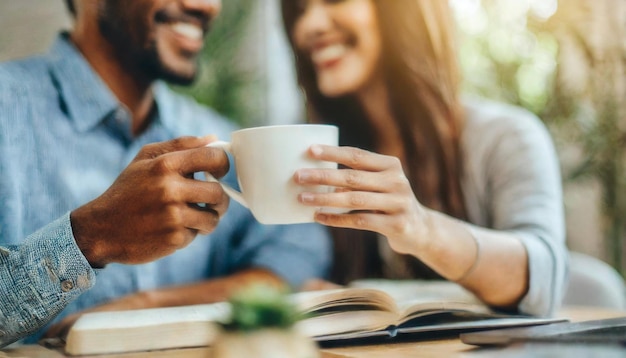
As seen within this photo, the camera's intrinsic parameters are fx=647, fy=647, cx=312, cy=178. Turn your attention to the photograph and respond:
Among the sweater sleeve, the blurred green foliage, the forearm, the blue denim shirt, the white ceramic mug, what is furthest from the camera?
the blurred green foliage

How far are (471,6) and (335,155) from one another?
4.53 feet

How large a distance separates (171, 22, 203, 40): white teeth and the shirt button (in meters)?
0.68

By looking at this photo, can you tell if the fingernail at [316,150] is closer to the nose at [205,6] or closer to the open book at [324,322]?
the open book at [324,322]

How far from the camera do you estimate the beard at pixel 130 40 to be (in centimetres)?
122

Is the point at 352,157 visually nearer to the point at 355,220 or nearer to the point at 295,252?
the point at 355,220

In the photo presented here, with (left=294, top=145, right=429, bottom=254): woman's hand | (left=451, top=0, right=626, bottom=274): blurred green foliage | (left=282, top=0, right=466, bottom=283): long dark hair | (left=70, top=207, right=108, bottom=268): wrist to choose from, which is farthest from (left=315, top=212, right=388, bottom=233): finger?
(left=451, top=0, right=626, bottom=274): blurred green foliage

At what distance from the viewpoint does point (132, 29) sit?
48.5 inches

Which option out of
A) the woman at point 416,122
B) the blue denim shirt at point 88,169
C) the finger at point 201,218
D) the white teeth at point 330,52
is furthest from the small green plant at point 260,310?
the white teeth at point 330,52

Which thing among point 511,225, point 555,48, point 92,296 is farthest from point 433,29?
point 92,296

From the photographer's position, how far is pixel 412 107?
1.40 metres

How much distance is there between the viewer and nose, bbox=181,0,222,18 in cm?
130

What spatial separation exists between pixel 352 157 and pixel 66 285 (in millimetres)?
350

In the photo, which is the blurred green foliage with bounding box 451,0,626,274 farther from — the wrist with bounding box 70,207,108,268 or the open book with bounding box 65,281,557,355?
the wrist with bounding box 70,207,108,268

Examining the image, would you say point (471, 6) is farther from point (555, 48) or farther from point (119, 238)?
point (119, 238)
